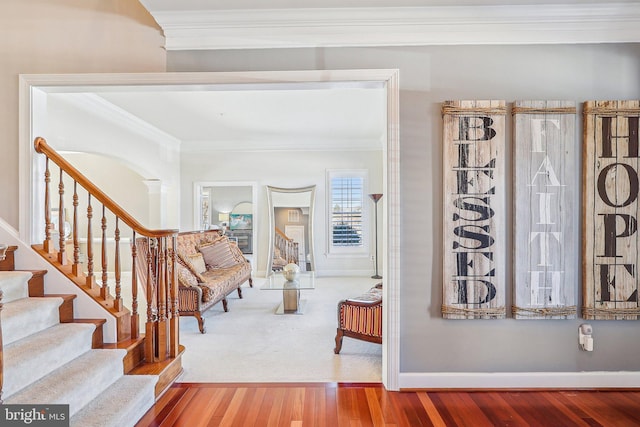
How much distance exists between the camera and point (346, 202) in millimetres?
6484

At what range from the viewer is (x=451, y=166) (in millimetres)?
2350

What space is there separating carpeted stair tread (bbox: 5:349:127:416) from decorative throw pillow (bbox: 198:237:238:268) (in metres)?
2.46

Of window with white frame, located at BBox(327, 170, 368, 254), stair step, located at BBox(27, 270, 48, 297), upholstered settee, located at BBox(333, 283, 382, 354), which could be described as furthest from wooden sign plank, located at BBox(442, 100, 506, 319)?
window with white frame, located at BBox(327, 170, 368, 254)

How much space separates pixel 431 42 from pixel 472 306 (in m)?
1.90

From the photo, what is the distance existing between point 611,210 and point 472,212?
38.6 inches

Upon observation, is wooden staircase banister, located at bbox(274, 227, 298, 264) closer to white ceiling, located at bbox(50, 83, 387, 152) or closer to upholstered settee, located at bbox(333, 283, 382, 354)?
white ceiling, located at bbox(50, 83, 387, 152)

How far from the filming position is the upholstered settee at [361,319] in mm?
2855

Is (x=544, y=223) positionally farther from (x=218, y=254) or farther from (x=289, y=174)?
(x=289, y=174)

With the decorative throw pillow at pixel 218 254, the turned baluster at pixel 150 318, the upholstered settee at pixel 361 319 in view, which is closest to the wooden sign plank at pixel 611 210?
the upholstered settee at pixel 361 319

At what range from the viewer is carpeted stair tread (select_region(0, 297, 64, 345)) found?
196 cm

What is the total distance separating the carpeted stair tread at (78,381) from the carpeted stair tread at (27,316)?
34cm

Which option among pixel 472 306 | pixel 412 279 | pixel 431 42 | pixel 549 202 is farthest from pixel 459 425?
pixel 431 42

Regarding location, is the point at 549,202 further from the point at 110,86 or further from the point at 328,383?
the point at 110,86

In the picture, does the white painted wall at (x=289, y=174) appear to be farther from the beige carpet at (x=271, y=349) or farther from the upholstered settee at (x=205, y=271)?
the beige carpet at (x=271, y=349)
